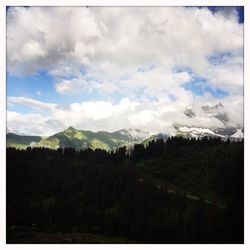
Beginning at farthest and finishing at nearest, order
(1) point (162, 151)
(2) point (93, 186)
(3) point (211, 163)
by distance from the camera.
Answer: (1) point (162, 151), (3) point (211, 163), (2) point (93, 186)

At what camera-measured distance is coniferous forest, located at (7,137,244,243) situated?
62.5 metres

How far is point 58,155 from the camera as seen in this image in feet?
368

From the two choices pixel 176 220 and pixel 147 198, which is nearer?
pixel 176 220

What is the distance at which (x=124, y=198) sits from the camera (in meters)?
80.0

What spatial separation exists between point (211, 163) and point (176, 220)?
3378 cm

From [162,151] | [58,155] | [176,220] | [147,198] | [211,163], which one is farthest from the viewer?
[162,151]

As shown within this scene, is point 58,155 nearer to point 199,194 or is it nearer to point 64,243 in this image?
point 199,194

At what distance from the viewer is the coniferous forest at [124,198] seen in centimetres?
6253
